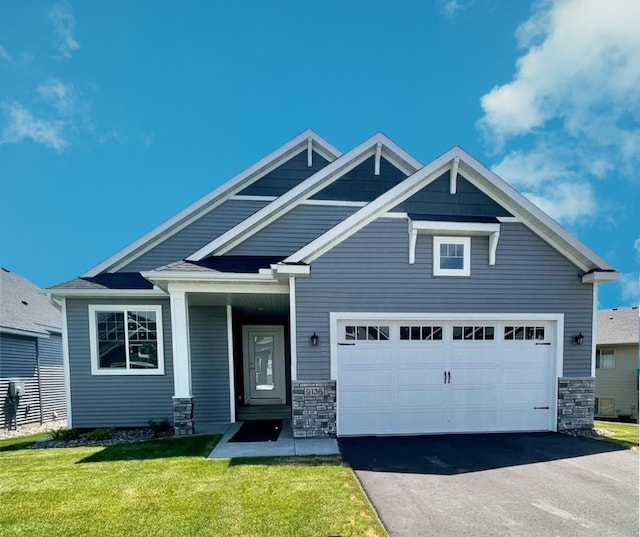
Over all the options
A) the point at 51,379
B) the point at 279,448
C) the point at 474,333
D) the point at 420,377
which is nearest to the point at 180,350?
the point at 279,448

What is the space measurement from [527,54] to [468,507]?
439 inches

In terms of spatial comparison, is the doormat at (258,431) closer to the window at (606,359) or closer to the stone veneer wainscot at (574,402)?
the stone veneer wainscot at (574,402)

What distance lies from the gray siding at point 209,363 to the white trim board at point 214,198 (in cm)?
225

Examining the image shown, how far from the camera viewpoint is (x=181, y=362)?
6684 mm

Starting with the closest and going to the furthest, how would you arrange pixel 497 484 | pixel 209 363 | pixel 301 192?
pixel 497 484 → pixel 209 363 → pixel 301 192

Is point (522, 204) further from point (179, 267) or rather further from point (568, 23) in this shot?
point (179, 267)

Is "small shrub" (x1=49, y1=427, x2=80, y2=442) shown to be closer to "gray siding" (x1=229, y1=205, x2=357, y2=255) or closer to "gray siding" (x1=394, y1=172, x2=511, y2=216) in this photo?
"gray siding" (x1=229, y1=205, x2=357, y2=255)

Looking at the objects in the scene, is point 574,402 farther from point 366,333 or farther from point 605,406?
point 605,406

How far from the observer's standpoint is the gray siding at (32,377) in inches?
415

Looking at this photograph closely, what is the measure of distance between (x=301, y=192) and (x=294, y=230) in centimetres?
96

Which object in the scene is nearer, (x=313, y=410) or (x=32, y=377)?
(x=313, y=410)

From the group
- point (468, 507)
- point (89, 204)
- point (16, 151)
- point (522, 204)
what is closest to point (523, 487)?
point (468, 507)

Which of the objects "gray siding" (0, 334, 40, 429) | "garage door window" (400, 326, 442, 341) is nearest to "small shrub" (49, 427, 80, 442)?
"gray siding" (0, 334, 40, 429)

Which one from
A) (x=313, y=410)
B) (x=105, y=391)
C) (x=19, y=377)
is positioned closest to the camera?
(x=313, y=410)
